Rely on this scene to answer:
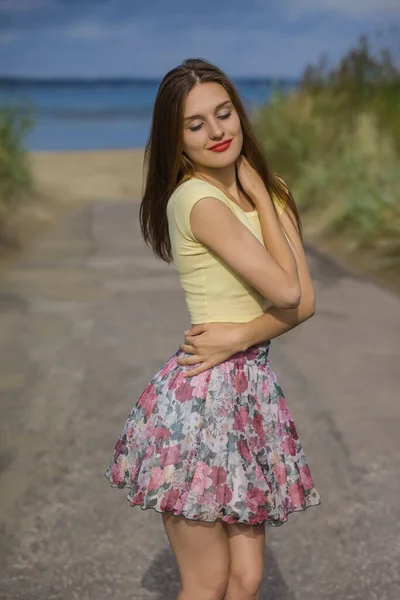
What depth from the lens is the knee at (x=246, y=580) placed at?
2418 mm

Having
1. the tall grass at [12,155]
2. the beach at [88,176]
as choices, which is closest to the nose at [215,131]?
the tall grass at [12,155]

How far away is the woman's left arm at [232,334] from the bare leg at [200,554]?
13.4 inches

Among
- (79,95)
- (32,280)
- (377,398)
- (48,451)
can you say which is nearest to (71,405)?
(48,451)

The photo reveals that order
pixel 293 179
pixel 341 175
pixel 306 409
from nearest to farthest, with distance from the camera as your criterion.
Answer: pixel 306 409
pixel 341 175
pixel 293 179

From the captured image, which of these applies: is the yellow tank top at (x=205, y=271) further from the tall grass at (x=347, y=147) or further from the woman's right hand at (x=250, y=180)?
the tall grass at (x=347, y=147)

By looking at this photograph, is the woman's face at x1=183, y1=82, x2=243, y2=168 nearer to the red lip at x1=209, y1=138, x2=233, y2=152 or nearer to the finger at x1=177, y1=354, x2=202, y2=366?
the red lip at x1=209, y1=138, x2=233, y2=152

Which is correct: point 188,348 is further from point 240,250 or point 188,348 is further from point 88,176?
point 88,176

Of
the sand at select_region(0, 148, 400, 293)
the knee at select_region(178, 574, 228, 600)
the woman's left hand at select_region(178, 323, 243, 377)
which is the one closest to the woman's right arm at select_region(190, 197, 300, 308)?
the woman's left hand at select_region(178, 323, 243, 377)

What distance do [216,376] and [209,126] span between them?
564 mm

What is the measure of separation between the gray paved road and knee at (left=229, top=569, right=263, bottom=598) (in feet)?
2.99

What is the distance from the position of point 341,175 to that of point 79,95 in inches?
2029

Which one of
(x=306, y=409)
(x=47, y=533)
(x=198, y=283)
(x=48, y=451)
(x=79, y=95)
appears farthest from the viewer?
(x=79, y=95)

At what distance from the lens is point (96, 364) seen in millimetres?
5750

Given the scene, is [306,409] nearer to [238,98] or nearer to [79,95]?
[238,98]
